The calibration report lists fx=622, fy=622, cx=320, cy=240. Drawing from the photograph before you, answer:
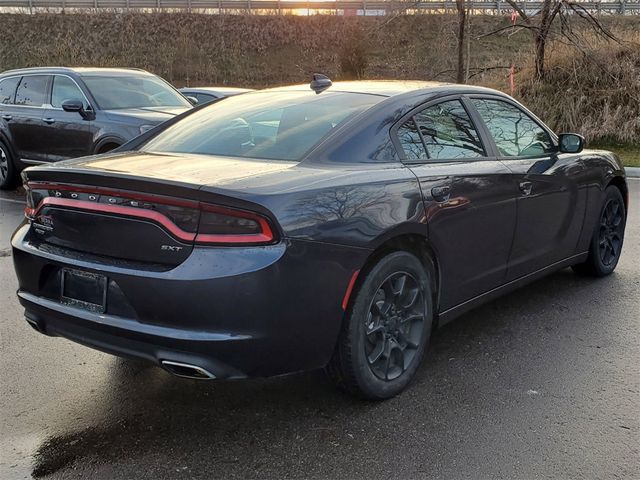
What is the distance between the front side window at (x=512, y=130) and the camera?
13.6ft

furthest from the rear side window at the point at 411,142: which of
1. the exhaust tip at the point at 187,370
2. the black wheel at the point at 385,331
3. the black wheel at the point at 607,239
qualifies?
the black wheel at the point at 607,239

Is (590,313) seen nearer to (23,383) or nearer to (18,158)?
(23,383)

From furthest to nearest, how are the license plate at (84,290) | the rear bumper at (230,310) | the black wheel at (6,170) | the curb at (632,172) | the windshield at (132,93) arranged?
1. the curb at (632,172)
2. the black wheel at (6,170)
3. the windshield at (132,93)
4. the license plate at (84,290)
5. the rear bumper at (230,310)

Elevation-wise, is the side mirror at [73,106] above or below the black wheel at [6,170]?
above

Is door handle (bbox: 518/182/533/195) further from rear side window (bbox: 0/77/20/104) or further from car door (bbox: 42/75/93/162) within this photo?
rear side window (bbox: 0/77/20/104)

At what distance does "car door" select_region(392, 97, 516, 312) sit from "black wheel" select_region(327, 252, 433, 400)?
0.24 meters

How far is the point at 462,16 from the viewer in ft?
51.5

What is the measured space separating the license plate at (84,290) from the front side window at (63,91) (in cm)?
631

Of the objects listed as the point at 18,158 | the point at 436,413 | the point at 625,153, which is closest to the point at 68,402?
the point at 436,413

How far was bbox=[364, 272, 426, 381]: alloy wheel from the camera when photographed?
3160 mm

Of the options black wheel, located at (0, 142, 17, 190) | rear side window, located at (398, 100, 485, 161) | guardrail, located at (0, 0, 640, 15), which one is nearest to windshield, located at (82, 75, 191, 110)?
black wheel, located at (0, 142, 17, 190)

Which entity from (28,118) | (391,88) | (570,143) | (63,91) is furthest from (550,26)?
(391,88)

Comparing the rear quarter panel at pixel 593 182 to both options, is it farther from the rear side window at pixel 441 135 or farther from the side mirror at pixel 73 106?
the side mirror at pixel 73 106

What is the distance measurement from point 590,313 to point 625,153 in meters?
11.0
